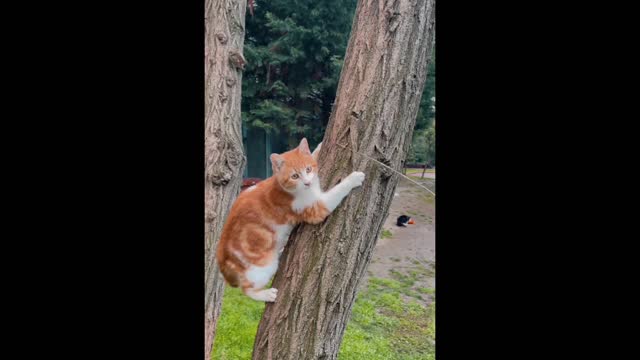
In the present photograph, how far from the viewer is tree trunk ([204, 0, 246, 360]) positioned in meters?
1.58

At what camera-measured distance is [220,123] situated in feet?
5.30

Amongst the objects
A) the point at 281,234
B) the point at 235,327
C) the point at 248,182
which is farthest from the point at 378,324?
the point at 281,234

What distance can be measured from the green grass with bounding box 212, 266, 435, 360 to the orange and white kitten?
446mm

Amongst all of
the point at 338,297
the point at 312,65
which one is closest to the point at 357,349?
the point at 338,297

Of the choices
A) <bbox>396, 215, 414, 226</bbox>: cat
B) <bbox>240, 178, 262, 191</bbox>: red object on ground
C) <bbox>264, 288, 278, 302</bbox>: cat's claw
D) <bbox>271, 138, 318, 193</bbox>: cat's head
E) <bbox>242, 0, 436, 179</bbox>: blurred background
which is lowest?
<bbox>264, 288, 278, 302</bbox>: cat's claw

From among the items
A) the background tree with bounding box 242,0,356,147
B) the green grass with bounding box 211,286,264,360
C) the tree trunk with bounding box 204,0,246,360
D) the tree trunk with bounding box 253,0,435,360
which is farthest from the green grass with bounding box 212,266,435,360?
the background tree with bounding box 242,0,356,147

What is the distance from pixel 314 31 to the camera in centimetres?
162

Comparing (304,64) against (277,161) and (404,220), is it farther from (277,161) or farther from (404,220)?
(404,220)

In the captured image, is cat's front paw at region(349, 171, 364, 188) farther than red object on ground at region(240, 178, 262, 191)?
No

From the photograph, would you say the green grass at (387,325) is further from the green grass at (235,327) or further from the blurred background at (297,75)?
the blurred background at (297,75)

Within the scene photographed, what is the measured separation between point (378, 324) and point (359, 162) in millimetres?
1342

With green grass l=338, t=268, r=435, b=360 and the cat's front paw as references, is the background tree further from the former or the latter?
green grass l=338, t=268, r=435, b=360

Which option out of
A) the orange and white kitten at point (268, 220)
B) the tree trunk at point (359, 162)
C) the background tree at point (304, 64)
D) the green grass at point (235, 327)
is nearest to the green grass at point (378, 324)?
the green grass at point (235, 327)

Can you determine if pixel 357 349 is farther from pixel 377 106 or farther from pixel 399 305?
pixel 377 106
